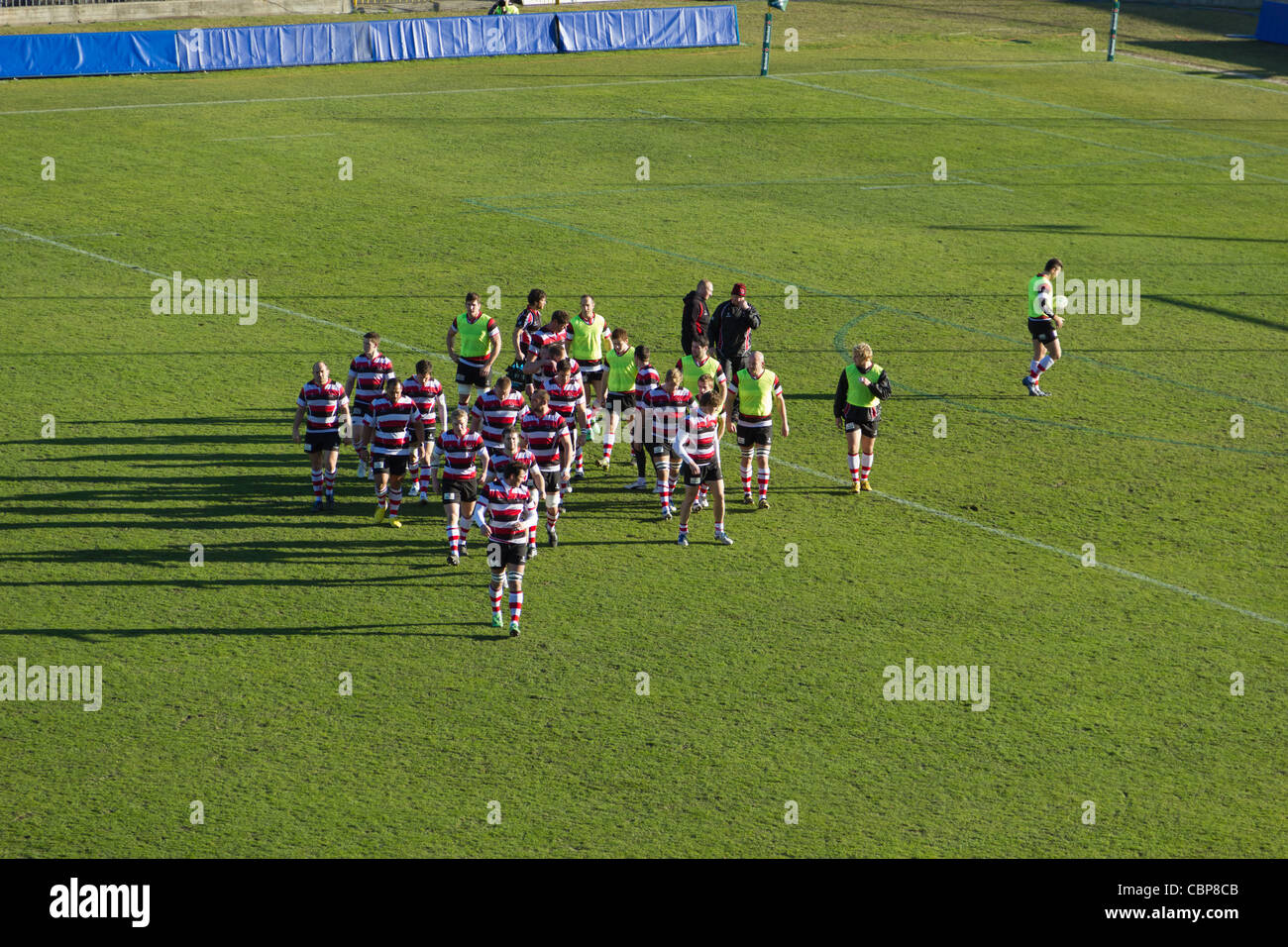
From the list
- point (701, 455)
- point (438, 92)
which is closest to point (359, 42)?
point (438, 92)

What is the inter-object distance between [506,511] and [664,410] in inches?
159

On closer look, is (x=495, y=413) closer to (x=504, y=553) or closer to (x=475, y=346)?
(x=504, y=553)


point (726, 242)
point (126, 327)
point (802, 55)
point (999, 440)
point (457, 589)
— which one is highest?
point (802, 55)

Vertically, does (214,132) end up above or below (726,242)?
above

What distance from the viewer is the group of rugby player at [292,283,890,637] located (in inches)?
696

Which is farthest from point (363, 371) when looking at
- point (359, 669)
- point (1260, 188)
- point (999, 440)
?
point (1260, 188)

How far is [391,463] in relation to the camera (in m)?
18.3

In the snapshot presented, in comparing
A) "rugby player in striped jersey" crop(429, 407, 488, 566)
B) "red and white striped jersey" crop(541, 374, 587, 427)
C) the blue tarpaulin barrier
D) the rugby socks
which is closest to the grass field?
the rugby socks

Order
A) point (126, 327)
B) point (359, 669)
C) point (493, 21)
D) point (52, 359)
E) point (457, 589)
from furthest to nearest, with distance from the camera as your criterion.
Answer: point (493, 21)
point (126, 327)
point (52, 359)
point (457, 589)
point (359, 669)

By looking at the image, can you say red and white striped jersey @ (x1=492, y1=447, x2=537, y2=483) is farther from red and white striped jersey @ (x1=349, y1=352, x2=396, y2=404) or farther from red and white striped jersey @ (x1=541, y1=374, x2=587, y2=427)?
red and white striped jersey @ (x1=349, y1=352, x2=396, y2=404)

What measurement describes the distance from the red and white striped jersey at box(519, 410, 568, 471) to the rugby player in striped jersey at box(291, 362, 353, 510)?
262 cm

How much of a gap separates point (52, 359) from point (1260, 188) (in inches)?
1221

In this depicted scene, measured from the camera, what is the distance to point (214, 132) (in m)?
40.3

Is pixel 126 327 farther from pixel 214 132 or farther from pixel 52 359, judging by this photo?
pixel 214 132
